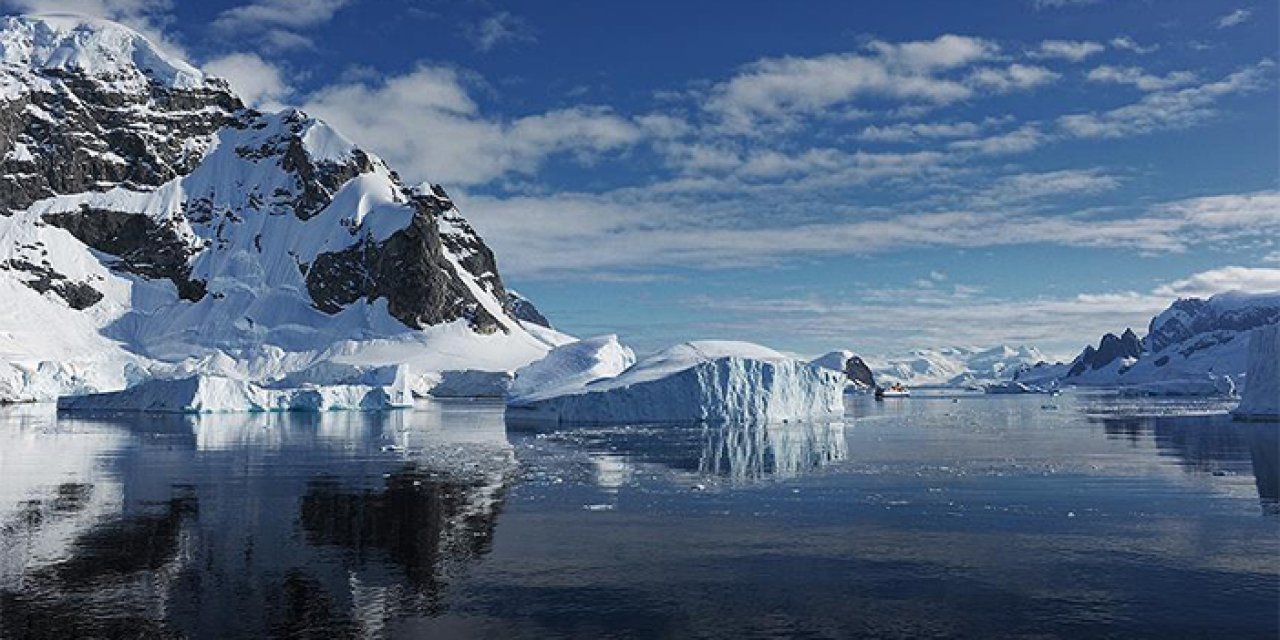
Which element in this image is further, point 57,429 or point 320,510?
point 57,429

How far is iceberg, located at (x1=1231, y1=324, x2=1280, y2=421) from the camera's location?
6053 cm

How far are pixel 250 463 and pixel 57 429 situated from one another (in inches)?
1245

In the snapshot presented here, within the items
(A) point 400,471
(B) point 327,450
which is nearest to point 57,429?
(B) point 327,450

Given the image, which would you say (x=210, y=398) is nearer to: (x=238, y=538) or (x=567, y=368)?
(x=567, y=368)

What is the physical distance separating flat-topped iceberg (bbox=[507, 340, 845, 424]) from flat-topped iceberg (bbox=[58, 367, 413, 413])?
3772 centimetres

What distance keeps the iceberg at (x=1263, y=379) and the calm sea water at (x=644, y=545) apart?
23169 mm

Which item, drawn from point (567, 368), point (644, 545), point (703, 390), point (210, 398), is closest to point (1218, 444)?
point (703, 390)

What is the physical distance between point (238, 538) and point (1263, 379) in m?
62.4

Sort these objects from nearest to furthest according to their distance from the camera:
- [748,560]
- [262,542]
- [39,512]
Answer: [748,560] < [262,542] < [39,512]

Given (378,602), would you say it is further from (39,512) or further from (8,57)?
(8,57)

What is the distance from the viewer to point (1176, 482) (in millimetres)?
31297

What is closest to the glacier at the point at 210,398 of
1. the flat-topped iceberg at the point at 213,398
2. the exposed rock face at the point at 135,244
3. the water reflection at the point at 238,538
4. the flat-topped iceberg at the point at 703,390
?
the flat-topped iceberg at the point at 213,398

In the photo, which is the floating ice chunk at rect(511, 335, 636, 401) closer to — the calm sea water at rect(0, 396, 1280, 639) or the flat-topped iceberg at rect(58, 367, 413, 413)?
the flat-topped iceberg at rect(58, 367, 413, 413)

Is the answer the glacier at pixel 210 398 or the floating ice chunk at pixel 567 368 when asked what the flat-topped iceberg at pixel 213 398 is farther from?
the floating ice chunk at pixel 567 368
